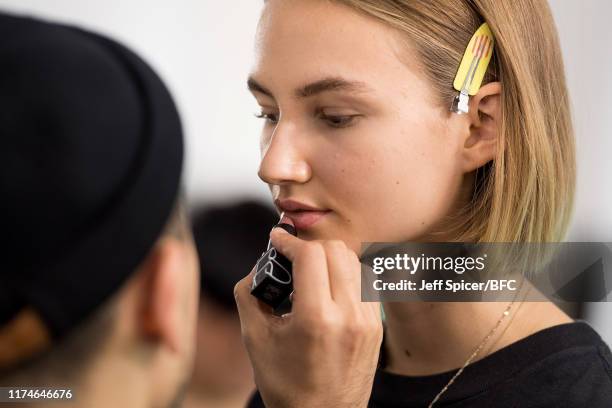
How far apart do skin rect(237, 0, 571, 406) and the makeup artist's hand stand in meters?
0.02

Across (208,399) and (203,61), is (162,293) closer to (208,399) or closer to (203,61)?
(208,399)

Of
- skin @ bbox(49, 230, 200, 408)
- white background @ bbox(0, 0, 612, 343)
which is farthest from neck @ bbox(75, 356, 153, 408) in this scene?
white background @ bbox(0, 0, 612, 343)

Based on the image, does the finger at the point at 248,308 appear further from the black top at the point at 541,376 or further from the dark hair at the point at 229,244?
the dark hair at the point at 229,244

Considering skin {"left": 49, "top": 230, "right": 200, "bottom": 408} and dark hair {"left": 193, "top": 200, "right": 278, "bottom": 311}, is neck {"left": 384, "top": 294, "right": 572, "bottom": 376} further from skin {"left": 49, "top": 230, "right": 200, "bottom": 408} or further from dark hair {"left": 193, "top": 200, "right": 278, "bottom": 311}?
skin {"left": 49, "top": 230, "right": 200, "bottom": 408}

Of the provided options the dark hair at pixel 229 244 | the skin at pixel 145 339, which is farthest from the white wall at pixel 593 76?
the skin at pixel 145 339

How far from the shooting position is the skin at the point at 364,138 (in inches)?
38.7

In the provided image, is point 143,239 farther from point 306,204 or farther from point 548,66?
point 548,66

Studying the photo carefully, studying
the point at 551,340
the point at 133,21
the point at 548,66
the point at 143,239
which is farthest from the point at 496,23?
the point at 133,21

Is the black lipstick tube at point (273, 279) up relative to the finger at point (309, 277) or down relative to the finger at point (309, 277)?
down

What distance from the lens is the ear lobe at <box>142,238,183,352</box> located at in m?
0.62

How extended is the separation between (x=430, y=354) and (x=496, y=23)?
1.72 ft

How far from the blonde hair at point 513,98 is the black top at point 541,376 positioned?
0.62 feet

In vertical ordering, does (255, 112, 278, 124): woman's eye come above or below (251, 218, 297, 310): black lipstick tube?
above

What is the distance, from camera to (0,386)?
0.61 metres
